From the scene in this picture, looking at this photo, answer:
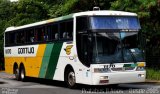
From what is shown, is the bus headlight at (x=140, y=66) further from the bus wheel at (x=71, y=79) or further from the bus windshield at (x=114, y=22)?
the bus wheel at (x=71, y=79)

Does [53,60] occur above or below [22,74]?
above

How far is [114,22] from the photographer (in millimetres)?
18109

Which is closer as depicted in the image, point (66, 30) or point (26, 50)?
point (66, 30)

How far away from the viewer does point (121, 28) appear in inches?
707

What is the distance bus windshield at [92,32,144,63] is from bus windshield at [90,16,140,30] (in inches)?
12.2

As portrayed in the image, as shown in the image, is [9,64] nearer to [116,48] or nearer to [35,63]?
[35,63]

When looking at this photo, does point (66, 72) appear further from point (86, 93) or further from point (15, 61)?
point (15, 61)

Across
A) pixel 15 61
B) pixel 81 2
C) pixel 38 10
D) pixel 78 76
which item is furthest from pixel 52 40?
pixel 38 10

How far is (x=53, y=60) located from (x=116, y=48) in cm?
453

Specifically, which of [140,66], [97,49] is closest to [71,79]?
[97,49]

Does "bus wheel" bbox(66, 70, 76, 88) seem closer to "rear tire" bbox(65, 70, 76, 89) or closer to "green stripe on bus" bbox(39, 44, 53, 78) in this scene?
"rear tire" bbox(65, 70, 76, 89)

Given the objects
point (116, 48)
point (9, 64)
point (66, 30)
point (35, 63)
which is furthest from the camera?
point (9, 64)

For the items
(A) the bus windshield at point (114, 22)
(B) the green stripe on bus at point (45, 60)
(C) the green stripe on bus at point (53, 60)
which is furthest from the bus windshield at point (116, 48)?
(B) the green stripe on bus at point (45, 60)

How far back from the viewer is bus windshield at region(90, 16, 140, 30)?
58.4 ft
